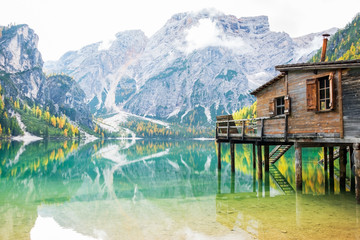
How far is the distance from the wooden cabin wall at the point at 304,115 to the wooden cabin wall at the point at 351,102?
1.53ft

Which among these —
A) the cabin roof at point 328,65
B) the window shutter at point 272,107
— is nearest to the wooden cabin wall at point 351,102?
the cabin roof at point 328,65

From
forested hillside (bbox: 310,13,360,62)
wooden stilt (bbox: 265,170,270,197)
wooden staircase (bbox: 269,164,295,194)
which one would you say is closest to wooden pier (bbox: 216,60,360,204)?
wooden staircase (bbox: 269,164,295,194)

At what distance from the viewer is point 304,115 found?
18.9 m

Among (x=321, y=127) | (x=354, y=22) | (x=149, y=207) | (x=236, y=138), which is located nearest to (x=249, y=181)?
(x=236, y=138)

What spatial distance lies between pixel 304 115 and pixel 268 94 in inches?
229

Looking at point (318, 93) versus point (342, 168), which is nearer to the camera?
point (318, 93)

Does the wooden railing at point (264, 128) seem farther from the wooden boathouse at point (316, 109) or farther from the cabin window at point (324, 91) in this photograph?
the cabin window at point (324, 91)

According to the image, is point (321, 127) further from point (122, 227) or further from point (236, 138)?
point (122, 227)

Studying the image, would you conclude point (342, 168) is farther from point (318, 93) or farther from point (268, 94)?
point (268, 94)

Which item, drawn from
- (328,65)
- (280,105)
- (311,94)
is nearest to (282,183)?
(280,105)

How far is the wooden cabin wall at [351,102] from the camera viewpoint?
15.5 metres

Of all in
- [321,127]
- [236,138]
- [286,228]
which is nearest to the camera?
[286,228]

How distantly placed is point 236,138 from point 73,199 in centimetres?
1546

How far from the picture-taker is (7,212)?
14.7m
